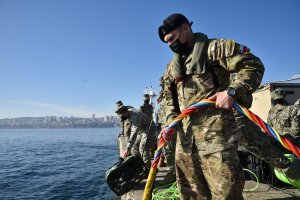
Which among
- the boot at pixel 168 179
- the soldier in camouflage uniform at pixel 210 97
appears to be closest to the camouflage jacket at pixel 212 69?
the soldier in camouflage uniform at pixel 210 97

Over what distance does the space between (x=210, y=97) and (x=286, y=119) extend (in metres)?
5.19

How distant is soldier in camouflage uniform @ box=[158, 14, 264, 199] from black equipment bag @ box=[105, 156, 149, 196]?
242 centimetres

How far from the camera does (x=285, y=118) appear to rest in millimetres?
6723

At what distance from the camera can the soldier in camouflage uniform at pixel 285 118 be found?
6.53 m

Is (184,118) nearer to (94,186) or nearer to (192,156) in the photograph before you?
(192,156)

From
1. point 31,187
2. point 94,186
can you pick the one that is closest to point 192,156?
point 94,186

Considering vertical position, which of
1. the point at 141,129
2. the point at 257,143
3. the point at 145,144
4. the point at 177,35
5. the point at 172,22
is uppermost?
the point at 172,22

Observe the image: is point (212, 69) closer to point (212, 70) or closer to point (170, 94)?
point (212, 70)

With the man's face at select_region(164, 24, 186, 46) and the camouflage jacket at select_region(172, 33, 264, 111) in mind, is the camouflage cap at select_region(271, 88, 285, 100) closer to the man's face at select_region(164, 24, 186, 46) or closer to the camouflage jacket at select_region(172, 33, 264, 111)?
the camouflage jacket at select_region(172, 33, 264, 111)

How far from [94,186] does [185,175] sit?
12.0m

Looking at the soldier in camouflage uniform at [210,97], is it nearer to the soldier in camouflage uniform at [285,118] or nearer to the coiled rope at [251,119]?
the coiled rope at [251,119]

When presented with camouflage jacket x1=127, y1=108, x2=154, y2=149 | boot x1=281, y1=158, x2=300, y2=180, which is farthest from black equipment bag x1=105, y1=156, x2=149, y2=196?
boot x1=281, y1=158, x2=300, y2=180

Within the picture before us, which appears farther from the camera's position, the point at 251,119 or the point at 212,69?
the point at 212,69

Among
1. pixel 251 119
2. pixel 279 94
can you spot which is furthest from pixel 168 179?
pixel 251 119
